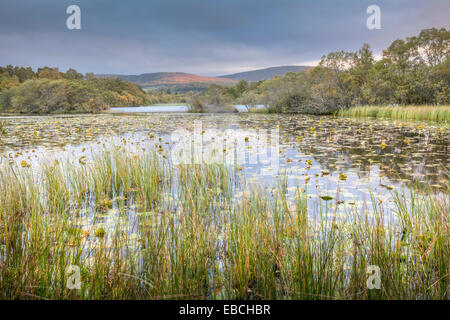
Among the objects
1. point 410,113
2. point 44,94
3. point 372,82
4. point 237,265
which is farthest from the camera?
point 44,94

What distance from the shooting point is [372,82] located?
67.0 ft

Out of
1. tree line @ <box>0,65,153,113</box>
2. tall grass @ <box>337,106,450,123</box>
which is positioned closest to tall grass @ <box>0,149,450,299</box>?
tall grass @ <box>337,106,450,123</box>

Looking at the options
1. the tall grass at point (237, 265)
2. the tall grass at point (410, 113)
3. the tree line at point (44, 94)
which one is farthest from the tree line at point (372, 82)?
the tall grass at point (237, 265)

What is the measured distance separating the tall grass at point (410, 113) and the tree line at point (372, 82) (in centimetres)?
344

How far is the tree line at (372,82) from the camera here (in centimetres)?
1822

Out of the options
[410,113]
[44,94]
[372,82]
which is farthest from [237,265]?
[44,94]

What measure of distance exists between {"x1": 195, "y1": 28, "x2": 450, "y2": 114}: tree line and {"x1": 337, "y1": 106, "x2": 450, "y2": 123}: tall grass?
3.44 m

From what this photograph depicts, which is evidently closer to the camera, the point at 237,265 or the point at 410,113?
the point at 237,265

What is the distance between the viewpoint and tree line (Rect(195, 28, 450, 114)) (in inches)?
717

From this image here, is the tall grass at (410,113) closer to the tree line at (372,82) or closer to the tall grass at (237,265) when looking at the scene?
the tree line at (372,82)

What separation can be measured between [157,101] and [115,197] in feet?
146

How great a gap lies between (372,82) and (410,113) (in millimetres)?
7403

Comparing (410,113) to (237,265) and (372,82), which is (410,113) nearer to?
(372,82)
